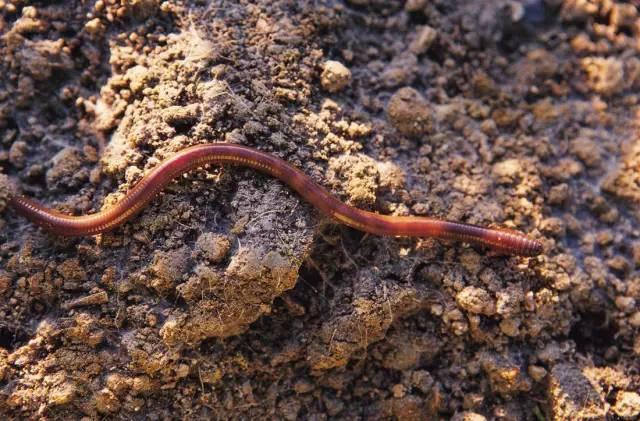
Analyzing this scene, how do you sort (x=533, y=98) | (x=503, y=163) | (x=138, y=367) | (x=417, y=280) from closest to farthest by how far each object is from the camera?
(x=138, y=367) → (x=417, y=280) → (x=503, y=163) → (x=533, y=98)

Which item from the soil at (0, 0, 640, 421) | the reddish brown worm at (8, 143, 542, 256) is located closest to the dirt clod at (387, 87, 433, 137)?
the soil at (0, 0, 640, 421)

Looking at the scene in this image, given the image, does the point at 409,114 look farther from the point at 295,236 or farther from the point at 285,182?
the point at 295,236

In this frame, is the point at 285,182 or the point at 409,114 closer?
the point at 285,182

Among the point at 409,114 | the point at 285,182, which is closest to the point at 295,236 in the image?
the point at 285,182

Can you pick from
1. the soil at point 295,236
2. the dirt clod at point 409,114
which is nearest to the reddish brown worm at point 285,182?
the soil at point 295,236

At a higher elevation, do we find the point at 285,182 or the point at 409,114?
the point at 409,114

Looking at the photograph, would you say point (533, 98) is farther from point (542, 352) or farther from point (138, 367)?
point (138, 367)

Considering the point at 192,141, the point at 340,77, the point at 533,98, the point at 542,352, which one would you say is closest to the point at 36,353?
the point at 192,141
